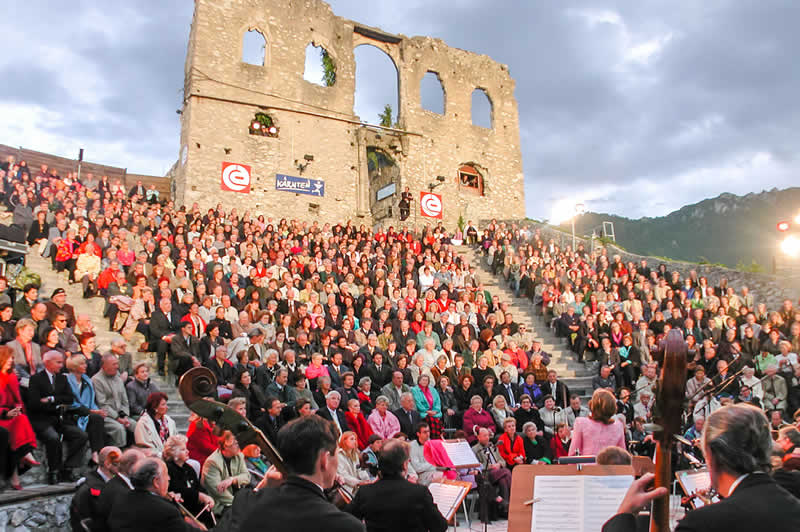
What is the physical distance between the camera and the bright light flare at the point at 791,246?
13.7 metres

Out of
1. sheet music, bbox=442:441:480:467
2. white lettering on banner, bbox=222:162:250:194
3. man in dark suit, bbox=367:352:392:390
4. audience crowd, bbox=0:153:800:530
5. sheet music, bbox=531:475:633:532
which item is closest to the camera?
sheet music, bbox=531:475:633:532

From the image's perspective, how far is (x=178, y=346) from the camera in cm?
790

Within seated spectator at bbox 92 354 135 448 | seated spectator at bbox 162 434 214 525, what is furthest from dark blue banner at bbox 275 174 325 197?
seated spectator at bbox 162 434 214 525

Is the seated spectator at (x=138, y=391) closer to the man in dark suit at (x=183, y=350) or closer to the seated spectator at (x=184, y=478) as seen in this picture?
the man in dark suit at (x=183, y=350)

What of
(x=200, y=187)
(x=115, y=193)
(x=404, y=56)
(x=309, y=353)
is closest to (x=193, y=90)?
(x=200, y=187)

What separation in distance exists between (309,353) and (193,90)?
12677 mm

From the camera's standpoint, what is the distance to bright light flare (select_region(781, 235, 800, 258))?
45.0 ft

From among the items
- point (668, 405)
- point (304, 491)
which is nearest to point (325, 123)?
point (304, 491)

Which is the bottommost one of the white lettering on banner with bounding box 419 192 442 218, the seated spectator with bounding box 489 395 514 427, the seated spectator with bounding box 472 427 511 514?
the seated spectator with bounding box 472 427 511 514

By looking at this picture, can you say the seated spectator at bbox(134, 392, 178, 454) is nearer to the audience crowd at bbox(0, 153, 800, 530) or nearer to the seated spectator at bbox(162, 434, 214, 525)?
the audience crowd at bbox(0, 153, 800, 530)

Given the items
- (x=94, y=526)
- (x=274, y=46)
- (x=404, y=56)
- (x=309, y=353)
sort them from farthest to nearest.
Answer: (x=404, y=56) → (x=274, y=46) → (x=309, y=353) → (x=94, y=526)

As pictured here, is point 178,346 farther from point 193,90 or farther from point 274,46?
point 274,46

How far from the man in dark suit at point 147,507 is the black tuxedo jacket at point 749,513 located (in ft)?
8.12

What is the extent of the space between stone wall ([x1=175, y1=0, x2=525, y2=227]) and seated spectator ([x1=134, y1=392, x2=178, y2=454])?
13.4m
